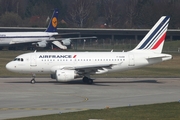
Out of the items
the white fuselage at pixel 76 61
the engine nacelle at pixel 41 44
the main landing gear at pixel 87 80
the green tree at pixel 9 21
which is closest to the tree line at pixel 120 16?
the green tree at pixel 9 21

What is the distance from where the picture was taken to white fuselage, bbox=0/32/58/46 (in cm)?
11662

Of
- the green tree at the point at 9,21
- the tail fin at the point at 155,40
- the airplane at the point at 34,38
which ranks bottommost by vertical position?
the tail fin at the point at 155,40

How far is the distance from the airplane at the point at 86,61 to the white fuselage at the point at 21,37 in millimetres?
62778

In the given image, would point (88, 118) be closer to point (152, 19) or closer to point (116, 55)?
point (116, 55)

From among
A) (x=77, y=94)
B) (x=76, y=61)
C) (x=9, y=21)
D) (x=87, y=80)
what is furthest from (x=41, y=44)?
(x=77, y=94)

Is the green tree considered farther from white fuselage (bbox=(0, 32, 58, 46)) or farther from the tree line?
white fuselage (bbox=(0, 32, 58, 46))

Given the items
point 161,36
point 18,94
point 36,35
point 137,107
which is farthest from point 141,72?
point 36,35

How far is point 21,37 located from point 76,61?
213ft

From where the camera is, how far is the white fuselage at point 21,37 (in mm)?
116625

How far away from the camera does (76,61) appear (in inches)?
2135

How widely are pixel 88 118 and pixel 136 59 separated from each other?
23625mm

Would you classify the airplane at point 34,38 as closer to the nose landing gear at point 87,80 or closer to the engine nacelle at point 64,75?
the nose landing gear at point 87,80

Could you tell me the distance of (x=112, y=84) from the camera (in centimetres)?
5356

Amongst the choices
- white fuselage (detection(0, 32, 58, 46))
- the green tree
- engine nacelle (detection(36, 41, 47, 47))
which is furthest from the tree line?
engine nacelle (detection(36, 41, 47, 47))
